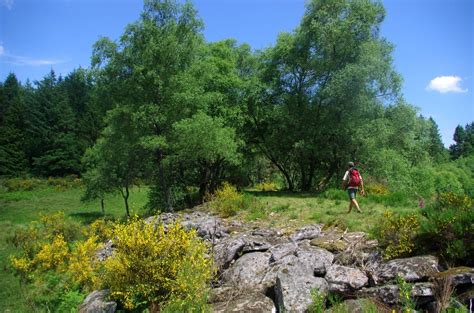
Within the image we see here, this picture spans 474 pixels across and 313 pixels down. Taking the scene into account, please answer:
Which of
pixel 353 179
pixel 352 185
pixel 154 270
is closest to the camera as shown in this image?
pixel 154 270

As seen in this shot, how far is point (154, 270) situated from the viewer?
705cm

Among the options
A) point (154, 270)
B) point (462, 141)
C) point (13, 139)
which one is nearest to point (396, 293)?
point (154, 270)

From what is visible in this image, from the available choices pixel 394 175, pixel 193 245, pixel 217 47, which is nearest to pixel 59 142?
pixel 217 47

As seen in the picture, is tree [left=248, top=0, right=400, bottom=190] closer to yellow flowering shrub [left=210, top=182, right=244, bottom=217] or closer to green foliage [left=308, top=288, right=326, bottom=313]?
yellow flowering shrub [left=210, top=182, right=244, bottom=217]

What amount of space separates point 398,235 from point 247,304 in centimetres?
306

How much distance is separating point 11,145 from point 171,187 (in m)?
48.9

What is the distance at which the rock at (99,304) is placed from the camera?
6957mm

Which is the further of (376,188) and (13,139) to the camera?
(13,139)

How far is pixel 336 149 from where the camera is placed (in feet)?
74.6

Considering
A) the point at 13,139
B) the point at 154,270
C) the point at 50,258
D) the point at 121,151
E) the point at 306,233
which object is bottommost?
the point at 50,258

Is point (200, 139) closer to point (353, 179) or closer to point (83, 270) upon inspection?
point (353, 179)

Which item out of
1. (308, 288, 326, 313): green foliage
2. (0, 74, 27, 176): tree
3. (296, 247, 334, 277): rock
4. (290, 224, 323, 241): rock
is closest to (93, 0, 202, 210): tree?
(290, 224, 323, 241): rock

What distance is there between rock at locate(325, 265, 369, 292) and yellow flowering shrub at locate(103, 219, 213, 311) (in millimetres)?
2041

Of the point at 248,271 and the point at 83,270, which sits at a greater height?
the point at 248,271
